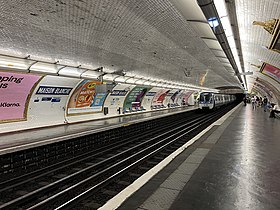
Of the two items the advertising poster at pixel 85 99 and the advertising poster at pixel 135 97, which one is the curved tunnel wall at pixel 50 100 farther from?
the advertising poster at pixel 135 97

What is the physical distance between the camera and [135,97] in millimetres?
19062

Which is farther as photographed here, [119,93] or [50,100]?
[119,93]

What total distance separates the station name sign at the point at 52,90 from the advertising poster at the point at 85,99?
65 centimetres

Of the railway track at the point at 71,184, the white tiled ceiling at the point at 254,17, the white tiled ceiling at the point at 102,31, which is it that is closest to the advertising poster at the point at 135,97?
the white tiled ceiling at the point at 102,31

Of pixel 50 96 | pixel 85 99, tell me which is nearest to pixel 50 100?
pixel 50 96

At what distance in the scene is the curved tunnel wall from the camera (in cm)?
891

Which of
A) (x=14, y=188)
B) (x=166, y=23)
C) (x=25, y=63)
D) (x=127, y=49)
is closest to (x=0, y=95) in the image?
(x=25, y=63)

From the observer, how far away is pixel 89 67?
31.4 ft

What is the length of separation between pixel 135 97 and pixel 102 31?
534 inches

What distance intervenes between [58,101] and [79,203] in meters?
7.60

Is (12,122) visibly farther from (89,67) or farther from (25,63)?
(89,67)

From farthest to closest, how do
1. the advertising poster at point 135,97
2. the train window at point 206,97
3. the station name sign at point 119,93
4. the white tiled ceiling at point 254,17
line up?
1. the train window at point 206,97
2. the advertising poster at point 135,97
3. the station name sign at point 119,93
4. the white tiled ceiling at point 254,17

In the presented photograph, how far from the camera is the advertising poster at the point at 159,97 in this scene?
22883 millimetres

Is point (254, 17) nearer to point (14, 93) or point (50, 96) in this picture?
point (14, 93)
